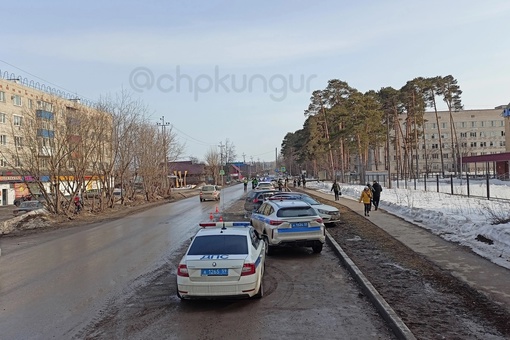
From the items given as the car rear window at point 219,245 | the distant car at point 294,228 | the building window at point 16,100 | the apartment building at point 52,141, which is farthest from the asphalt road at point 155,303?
the building window at point 16,100

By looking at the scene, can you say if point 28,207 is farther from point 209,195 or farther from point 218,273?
point 218,273

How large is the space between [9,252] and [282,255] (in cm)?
922

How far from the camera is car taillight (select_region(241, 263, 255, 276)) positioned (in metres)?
7.47

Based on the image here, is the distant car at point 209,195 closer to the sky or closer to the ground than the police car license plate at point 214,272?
closer to the ground

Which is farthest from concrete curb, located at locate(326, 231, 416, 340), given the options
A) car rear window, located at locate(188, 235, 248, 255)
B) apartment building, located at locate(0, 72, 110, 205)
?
apartment building, located at locate(0, 72, 110, 205)

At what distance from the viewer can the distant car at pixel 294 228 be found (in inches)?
479

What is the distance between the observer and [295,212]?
41.4 ft

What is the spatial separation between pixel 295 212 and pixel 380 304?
563cm

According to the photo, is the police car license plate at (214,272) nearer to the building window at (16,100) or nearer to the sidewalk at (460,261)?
the sidewalk at (460,261)

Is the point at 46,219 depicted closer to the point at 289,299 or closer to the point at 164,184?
the point at 289,299

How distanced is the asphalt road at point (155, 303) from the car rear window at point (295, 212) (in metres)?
1.18

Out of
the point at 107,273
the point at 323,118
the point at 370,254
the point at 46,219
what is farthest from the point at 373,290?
the point at 323,118

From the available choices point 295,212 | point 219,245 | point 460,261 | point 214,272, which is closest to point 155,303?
point 214,272

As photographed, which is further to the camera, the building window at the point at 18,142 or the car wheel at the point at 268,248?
the building window at the point at 18,142
